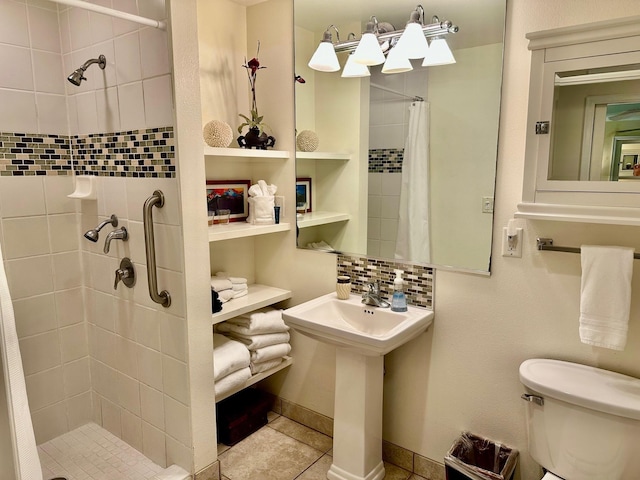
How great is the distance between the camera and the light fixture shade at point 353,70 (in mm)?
2100

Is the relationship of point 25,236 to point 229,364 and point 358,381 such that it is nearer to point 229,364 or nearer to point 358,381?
point 229,364

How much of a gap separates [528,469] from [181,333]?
1.50 metres

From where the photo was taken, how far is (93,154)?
1986 millimetres

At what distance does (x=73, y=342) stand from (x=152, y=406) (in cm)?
59

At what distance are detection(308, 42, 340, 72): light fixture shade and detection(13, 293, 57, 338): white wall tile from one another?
170cm

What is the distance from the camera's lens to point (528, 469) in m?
1.75

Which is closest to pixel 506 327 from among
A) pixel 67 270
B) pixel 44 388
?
pixel 67 270

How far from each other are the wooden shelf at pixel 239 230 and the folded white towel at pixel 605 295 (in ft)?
4.51

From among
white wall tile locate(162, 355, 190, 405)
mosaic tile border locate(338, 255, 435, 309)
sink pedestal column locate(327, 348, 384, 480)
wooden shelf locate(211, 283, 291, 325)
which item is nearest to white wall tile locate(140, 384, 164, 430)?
white wall tile locate(162, 355, 190, 405)

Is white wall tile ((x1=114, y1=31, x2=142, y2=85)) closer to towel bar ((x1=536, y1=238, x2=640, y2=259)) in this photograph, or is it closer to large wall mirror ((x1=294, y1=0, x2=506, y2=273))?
large wall mirror ((x1=294, y1=0, x2=506, y2=273))

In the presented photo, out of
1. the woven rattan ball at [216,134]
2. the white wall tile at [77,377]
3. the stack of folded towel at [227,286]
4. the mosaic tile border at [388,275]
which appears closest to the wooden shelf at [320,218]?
the mosaic tile border at [388,275]

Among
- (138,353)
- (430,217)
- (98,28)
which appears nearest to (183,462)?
(138,353)

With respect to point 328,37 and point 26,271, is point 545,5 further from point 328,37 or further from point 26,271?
point 26,271

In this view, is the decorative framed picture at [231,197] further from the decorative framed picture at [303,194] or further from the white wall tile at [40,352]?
the white wall tile at [40,352]
